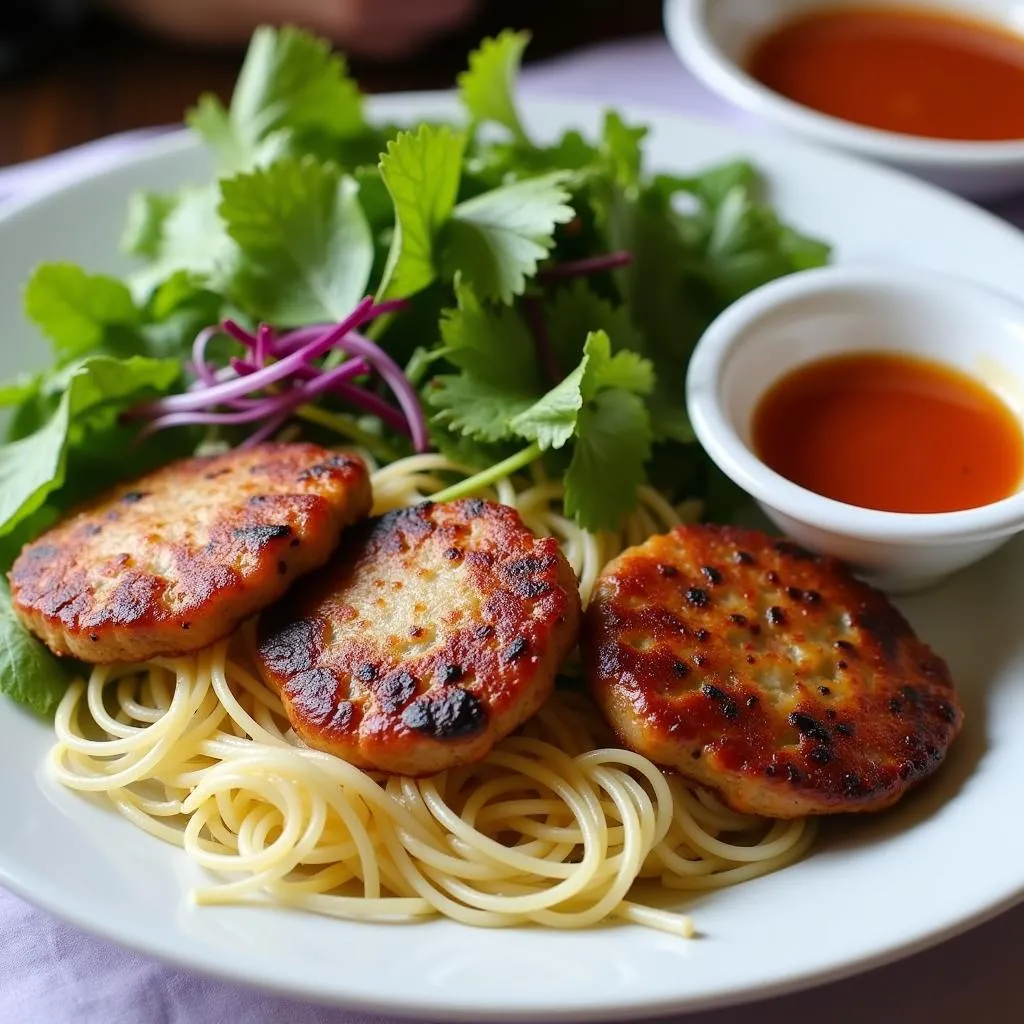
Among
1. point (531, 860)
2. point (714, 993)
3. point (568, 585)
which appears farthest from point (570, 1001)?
point (568, 585)

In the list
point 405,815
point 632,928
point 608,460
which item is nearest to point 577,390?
point 608,460

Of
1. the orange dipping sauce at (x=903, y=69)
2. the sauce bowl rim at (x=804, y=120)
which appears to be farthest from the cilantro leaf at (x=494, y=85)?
the orange dipping sauce at (x=903, y=69)

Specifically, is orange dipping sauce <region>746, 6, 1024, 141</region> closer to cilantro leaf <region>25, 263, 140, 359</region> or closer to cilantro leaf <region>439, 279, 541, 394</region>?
cilantro leaf <region>439, 279, 541, 394</region>

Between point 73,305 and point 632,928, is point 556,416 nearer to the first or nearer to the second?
point 632,928

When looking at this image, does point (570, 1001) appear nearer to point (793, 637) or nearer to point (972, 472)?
point (793, 637)

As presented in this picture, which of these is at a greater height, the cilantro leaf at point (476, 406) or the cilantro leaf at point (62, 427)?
the cilantro leaf at point (62, 427)

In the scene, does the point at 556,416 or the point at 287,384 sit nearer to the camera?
the point at 556,416

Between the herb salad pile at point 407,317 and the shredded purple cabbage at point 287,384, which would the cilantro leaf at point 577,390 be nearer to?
the herb salad pile at point 407,317
